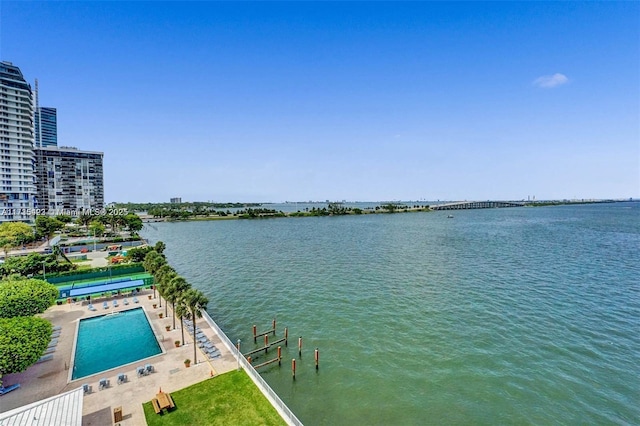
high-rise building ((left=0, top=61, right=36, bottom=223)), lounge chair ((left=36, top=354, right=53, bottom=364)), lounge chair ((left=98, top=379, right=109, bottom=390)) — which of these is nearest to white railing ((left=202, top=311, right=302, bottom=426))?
lounge chair ((left=98, top=379, right=109, bottom=390))

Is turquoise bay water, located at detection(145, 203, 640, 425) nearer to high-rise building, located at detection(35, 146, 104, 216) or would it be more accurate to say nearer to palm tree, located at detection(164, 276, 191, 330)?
palm tree, located at detection(164, 276, 191, 330)

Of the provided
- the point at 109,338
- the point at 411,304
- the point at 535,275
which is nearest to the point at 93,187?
the point at 109,338

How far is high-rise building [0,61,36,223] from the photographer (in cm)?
9631

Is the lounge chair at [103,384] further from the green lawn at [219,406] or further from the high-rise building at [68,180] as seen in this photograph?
the high-rise building at [68,180]

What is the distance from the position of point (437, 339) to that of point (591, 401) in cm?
1200

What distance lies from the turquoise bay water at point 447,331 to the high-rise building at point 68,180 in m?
139

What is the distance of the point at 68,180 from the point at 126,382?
183 meters

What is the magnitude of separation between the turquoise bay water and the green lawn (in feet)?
11.4

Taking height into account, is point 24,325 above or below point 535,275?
above

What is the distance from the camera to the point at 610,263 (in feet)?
197

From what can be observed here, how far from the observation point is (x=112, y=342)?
30562 mm

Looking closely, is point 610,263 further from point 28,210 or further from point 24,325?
point 28,210

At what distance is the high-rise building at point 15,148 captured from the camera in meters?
96.3

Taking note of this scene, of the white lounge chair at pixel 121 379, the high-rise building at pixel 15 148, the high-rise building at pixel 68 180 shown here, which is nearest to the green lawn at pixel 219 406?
the white lounge chair at pixel 121 379
